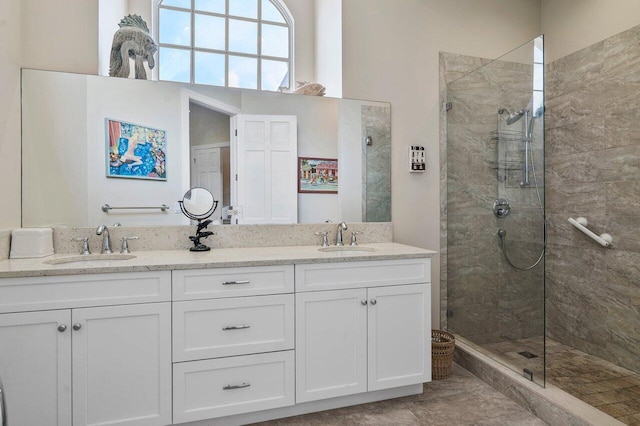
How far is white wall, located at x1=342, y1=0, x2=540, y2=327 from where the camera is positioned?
8.43ft

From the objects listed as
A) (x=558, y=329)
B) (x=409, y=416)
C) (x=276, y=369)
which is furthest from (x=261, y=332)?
(x=558, y=329)

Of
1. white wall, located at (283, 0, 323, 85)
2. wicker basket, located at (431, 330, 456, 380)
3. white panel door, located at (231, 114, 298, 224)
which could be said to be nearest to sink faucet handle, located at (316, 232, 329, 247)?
white panel door, located at (231, 114, 298, 224)

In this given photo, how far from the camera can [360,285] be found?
6.34ft

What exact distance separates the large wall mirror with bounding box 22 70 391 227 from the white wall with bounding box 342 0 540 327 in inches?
4.9

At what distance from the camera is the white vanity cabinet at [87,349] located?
1471 mm

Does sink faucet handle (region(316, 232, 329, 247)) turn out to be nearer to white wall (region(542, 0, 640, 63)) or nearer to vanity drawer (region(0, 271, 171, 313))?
vanity drawer (region(0, 271, 171, 313))

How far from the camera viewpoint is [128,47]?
2123mm

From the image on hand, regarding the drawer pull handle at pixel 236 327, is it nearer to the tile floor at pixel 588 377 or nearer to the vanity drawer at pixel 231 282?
the vanity drawer at pixel 231 282

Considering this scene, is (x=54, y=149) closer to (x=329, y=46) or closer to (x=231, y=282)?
(x=231, y=282)

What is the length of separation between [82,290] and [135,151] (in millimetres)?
905

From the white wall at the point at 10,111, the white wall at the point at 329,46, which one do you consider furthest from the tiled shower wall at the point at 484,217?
the white wall at the point at 10,111

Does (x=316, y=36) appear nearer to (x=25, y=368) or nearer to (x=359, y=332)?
(x=359, y=332)

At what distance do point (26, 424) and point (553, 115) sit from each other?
373 cm

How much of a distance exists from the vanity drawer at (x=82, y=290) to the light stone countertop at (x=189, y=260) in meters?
0.03
